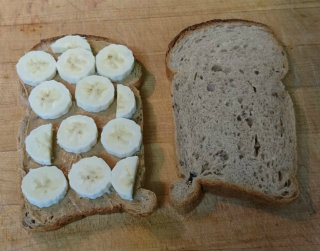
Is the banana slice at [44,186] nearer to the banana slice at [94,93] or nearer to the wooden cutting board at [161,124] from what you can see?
the wooden cutting board at [161,124]

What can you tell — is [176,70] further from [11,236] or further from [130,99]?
[11,236]

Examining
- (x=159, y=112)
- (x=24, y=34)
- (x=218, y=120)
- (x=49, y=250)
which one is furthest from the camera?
(x=24, y=34)

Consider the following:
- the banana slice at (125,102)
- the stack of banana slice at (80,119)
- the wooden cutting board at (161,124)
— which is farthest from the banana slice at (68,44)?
the banana slice at (125,102)

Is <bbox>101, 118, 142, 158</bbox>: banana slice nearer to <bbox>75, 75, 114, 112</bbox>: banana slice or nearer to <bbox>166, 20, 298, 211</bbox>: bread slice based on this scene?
<bbox>75, 75, 114, 112</bbox>: banana slice

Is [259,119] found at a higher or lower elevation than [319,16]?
lower

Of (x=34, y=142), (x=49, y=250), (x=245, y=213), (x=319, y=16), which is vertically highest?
(x=319, y=16)

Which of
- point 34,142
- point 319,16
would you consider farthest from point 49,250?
point 319,16
